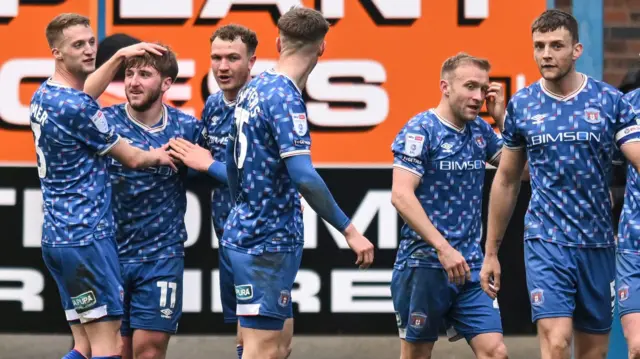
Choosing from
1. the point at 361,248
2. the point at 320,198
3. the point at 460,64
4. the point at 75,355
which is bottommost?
the point at 75,355

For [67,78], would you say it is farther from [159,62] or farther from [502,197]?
[502,197]

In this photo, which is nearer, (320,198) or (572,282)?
(320,198)

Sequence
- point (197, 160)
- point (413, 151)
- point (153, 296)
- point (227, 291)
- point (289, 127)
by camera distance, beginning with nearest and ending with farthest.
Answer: point (289, 127)
point (413, 151)
point (197, 160)
point (153, 296)
point (227, 291)

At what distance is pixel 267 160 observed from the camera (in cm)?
562

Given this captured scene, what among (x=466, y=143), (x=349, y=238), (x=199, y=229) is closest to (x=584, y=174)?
(x=466, y=143)

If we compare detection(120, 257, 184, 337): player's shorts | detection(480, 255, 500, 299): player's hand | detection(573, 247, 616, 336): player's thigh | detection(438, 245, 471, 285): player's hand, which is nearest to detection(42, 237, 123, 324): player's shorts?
detection(120, 257, 184, 337): player's shorts

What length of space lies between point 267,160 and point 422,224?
0.99 meters

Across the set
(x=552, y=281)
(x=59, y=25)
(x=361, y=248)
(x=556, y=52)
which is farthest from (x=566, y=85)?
(x=59, y=25)

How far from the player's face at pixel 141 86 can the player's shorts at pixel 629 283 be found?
267 centimetres

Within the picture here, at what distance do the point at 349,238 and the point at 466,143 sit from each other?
4.37 feet

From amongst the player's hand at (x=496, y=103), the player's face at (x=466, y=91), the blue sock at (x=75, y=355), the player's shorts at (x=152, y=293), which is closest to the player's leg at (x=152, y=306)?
the player's shorts at (x=152, y=293)

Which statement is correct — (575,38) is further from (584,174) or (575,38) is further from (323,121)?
(323,121)

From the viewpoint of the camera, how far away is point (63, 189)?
6.36 m

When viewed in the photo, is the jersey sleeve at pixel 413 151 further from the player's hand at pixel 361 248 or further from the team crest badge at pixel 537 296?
the player's hand at pixel 361 248
